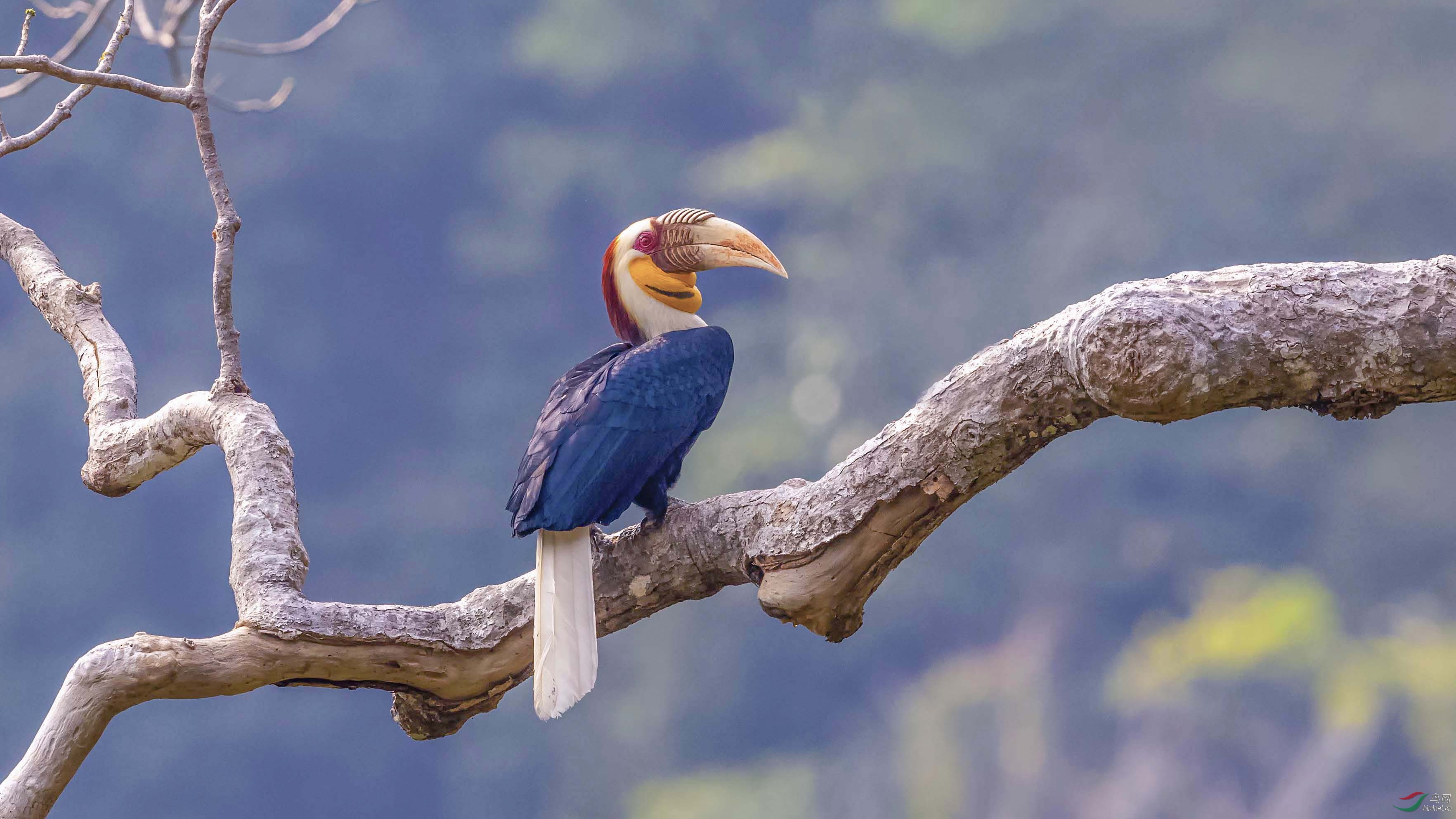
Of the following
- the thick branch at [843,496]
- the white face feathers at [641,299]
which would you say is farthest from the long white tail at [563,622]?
the white face feathers at [641,299]

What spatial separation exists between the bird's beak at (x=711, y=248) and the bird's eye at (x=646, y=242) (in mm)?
19

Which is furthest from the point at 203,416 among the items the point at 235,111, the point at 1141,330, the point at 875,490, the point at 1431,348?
the point at 1431,348

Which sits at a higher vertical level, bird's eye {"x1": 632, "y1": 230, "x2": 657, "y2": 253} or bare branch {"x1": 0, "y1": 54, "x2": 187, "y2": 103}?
bare branch {"x1": 0, "y1": 54, "x2": 187, "y2": 103}

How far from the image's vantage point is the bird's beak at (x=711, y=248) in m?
2.46

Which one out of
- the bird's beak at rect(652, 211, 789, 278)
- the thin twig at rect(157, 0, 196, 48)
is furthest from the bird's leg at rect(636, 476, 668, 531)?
the thin twig at rect(157, 0, 196, 48)

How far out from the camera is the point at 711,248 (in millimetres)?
2471

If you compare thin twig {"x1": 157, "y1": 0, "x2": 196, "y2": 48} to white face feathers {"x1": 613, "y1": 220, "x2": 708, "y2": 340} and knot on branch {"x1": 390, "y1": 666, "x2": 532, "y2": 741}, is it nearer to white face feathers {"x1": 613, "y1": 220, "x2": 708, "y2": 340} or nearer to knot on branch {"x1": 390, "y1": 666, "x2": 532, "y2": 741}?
white face feathers {"x1": 613, "y1": 220, "x2": 708, "y2": 340}

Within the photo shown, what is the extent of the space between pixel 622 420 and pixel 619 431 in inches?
0.9

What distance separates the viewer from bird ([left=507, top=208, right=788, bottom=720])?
208 cm

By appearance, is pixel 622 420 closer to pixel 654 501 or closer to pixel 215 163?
pixel 654 501

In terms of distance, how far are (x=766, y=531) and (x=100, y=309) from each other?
6.93 feet

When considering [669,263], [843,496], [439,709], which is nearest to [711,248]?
[669,263]

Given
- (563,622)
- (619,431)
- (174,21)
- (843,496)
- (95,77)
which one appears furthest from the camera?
(174,21)

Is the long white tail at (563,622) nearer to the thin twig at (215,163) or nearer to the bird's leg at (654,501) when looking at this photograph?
the bird's leg at (654,501)
